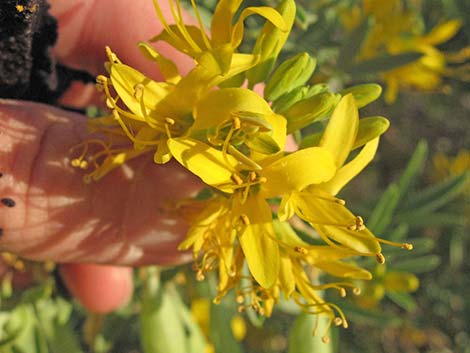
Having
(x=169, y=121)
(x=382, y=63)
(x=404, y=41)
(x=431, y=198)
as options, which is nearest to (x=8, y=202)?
(x=169, y=121)

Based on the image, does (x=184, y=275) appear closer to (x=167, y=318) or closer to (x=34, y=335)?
(x=167, y=318)

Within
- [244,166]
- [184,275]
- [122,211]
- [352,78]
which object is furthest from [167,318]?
[352,78]

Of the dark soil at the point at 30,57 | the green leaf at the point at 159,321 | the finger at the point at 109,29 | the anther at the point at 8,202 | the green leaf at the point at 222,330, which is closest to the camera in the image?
the dark soil at the point at 30,57

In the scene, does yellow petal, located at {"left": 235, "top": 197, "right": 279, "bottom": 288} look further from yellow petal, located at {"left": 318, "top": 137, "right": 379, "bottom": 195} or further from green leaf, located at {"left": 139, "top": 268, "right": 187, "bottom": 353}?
green leaf, located at {"left": 139, "top": 268, "right": 187, "bottom": 353}

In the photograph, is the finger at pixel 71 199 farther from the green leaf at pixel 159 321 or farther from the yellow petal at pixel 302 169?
the yellow petal at pixel 302 169

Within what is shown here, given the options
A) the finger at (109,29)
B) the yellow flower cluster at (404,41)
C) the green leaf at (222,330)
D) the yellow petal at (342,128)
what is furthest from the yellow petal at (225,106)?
the yellow flower cluster at (404,41)

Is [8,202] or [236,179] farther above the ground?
[236,179]

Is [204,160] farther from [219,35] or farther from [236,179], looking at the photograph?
[219,35]

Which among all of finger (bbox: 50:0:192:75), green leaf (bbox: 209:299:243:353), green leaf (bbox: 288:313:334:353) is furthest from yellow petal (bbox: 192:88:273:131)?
green leaf (bbox: 209:299:243:353)
